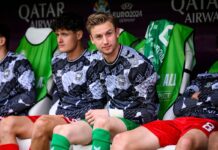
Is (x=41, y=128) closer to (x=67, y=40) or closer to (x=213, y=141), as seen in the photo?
(x=67, y=40)

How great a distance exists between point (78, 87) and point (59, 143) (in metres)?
0.85

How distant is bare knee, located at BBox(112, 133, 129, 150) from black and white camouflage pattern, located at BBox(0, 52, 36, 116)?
55.6 inches

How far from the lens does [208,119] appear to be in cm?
498

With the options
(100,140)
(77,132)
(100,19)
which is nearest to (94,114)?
(77,132)

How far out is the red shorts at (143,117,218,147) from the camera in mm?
4777

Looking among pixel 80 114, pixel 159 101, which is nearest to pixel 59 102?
pixel 80 114

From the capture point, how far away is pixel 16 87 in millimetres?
5945

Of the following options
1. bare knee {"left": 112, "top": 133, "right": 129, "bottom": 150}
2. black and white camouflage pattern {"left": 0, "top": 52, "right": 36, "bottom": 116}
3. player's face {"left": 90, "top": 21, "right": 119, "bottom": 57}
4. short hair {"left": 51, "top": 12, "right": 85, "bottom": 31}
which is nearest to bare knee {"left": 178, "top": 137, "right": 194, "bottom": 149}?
bare knee {"left": 112, "top": 133, "right": 129, "bottom": 150}

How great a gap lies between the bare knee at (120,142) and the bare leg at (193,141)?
12.8 inches

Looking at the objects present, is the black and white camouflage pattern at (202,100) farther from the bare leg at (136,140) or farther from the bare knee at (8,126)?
the bare knee at (8,126)

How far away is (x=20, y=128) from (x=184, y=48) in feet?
4.81

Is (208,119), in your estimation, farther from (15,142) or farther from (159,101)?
(15,142)

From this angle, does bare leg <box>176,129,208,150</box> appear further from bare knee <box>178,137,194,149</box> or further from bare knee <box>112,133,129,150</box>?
bare knee <box>112,133,129,150</box>

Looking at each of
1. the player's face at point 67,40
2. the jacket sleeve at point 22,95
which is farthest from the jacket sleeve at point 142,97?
the jacket sleeve at point 22,95
